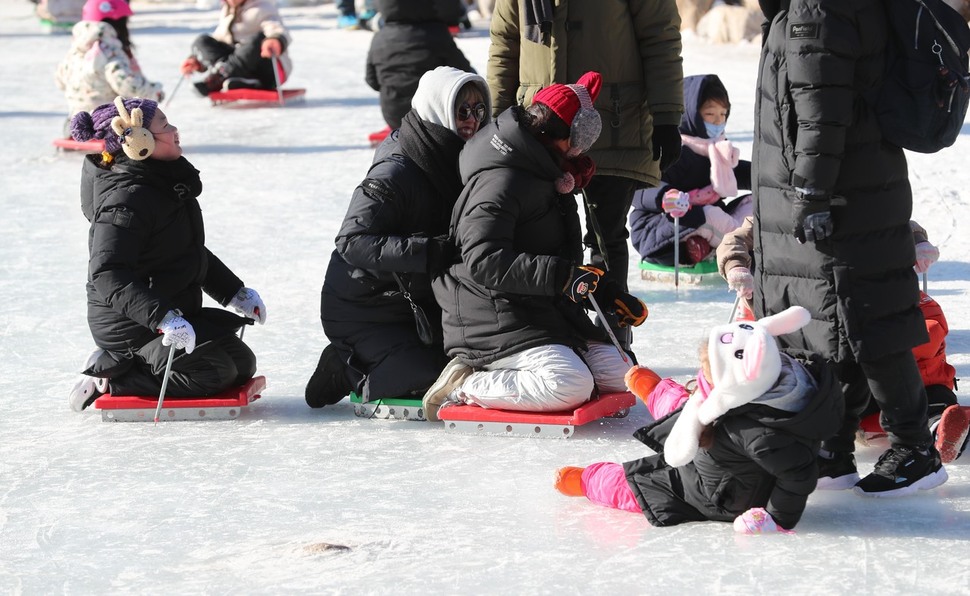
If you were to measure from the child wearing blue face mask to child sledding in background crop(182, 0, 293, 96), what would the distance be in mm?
6399

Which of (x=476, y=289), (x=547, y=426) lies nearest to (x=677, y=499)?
A: (x=547, y=426)

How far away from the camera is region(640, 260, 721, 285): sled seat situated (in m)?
6.31

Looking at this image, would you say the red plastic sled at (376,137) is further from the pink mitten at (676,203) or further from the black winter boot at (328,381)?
the black winter boot at (328,381)

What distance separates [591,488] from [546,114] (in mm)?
1137

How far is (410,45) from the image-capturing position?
28.8ft

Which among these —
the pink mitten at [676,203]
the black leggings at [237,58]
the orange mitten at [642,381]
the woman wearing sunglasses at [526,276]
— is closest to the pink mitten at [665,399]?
the orange mitten at [642,381]

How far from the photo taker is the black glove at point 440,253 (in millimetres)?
4355

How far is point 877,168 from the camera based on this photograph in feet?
11.4

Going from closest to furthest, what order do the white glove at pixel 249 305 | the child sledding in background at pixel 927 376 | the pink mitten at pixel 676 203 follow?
the child sledding in background at pixel 927 376 < the white glove at pixel 249 305 < the pink mitten at pixel 676 203

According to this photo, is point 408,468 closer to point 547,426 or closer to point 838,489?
point 547,426

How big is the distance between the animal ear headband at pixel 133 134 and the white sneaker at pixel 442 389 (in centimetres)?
117

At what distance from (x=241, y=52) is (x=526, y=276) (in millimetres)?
8508

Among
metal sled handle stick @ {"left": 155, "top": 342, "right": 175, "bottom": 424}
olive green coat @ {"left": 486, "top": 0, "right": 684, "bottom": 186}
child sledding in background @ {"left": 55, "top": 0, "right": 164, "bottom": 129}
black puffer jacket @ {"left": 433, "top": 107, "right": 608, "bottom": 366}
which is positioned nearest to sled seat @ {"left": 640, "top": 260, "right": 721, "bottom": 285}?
olive green coat @ {"left": 486, "top": 0, "right": 684, "bottom": 186}

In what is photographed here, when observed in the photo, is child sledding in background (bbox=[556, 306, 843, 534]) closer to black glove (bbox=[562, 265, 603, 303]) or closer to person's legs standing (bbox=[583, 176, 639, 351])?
black glove (bbox=[562, 265, 603, 303])
